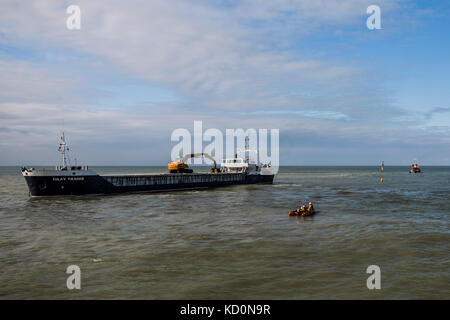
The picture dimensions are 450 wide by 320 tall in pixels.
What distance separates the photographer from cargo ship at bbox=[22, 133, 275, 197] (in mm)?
54344

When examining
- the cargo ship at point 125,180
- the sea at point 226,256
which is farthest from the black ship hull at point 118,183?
the sea at point 226,256

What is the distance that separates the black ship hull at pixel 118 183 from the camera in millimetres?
54375

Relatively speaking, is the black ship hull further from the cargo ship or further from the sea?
the sea

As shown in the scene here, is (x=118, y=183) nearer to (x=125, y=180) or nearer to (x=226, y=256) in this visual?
(x=125, y=180)

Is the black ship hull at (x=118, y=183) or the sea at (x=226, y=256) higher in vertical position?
the black ship hull at (x=118, y=183)

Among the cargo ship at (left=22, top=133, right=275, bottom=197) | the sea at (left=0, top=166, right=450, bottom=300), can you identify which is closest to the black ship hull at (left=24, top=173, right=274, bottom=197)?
the cargo ship at (left=22, top=133, right=275, bottom=197)

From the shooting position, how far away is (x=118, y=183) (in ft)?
207

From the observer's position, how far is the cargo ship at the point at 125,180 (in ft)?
178

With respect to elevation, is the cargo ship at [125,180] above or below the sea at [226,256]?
above

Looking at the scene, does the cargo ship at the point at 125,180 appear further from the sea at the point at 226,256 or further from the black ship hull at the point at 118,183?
the sea at the point at 226,256

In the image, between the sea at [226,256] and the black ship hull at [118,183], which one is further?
the black ship hull at [118,183]

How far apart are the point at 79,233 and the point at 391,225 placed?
90.3 ft

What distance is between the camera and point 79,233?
2673 cm

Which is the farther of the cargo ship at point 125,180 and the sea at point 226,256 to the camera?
the cargo ship at point 125,180
